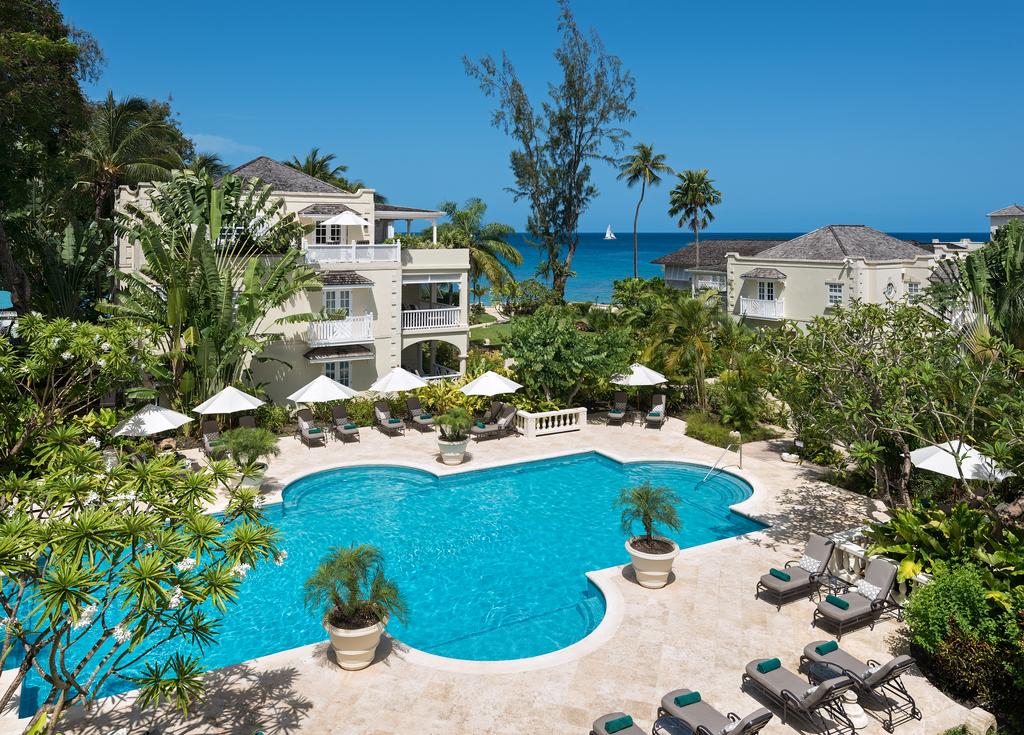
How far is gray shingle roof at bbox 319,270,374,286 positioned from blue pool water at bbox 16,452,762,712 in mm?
8622

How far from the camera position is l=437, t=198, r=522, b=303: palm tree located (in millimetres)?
45438

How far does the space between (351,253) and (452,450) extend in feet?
35.4

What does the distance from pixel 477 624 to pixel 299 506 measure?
Result: 8072 millimetres

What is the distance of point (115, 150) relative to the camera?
104 feet

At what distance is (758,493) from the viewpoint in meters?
20.2

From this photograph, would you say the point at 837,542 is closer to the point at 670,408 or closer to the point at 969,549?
the point at 969,549

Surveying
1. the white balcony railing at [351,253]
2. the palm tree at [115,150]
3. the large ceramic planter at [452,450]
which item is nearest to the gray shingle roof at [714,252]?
the white balcony railing at [351,253]

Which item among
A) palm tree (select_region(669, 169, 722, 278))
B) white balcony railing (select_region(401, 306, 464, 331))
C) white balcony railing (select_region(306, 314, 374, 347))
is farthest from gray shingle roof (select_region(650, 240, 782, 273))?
white balcony railing (select_region(306, 314, 374, 347))

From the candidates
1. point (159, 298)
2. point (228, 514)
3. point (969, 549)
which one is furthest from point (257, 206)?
point (969, 549)

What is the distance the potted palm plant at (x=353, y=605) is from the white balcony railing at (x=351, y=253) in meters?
18.8

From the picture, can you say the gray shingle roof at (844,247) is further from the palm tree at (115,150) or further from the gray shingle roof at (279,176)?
the palm tree at (115,150)

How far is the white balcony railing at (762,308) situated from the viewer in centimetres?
4222

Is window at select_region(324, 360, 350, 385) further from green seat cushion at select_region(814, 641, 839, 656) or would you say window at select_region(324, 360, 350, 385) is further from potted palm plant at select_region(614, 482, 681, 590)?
green seat cushion at select_region(814, 641, 839, 656)

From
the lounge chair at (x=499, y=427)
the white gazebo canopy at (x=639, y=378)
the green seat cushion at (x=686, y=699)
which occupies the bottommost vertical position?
the green seat cushion at (x=686, y=699)
